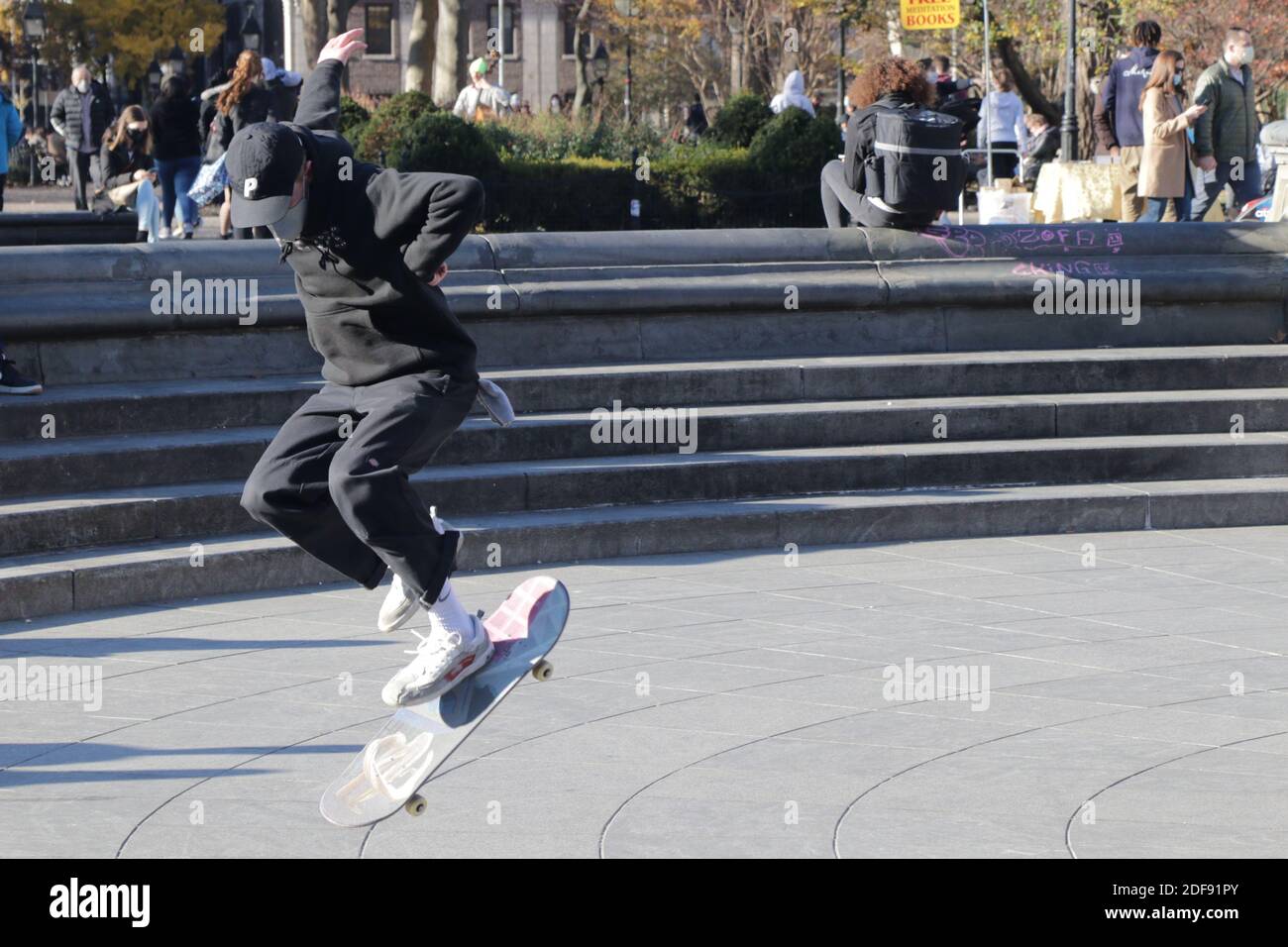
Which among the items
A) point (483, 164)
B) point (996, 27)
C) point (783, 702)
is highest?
point (996, 27)

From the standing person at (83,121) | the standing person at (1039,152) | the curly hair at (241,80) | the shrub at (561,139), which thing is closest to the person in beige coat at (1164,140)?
the shrub at (561,139)

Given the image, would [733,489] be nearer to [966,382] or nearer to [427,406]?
[966,382]

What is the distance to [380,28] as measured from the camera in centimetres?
7056

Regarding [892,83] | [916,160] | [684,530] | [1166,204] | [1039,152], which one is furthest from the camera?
[1039,152]

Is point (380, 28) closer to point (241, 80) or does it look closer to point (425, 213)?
point (241, 80)

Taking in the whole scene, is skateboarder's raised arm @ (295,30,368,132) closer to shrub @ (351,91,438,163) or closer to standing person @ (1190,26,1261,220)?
shrub @ (351,91,438,163)

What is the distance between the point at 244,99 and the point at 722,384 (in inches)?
223

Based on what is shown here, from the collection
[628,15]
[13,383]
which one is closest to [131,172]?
[13,383]

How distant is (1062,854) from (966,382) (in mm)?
6320

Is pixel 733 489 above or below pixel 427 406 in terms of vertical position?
below

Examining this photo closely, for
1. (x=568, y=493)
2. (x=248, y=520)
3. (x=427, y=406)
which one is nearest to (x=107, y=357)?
(x=248, y=520)

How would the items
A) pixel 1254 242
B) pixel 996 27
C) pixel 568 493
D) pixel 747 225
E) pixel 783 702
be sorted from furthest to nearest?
pixel 996 27 < pixel 747 225 < pixel 1254 242 < pixel 568 493 < pixel 783 702

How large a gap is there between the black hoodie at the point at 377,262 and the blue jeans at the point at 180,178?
36.0 ft

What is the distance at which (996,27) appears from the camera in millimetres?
30688
